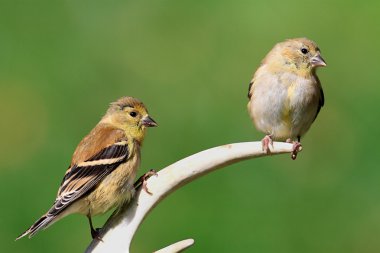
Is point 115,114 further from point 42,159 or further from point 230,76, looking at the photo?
point 230,76

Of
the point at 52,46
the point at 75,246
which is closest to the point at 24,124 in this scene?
the point at 52,46

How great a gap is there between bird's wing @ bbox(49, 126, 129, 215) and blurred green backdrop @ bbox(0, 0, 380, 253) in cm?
91

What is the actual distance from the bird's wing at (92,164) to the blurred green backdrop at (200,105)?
91 centimetres

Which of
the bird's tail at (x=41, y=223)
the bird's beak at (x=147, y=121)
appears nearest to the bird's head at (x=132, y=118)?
the bird's beak at (x=147, y=121)

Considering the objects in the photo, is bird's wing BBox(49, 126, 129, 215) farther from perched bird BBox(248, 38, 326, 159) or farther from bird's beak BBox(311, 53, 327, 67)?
bird's beak BBox(311, 53, 327, 67)

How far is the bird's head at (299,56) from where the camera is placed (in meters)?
2.58

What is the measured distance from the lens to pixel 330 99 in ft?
12.4

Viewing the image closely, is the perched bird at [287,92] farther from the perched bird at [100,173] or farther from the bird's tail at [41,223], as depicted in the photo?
the bird's tail at [41,223]

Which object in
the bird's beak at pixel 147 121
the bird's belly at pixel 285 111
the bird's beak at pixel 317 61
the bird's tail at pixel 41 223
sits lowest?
the bird's tail at pixel 41 223

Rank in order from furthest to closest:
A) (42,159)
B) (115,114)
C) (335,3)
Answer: (335,3) → (42,159) → (115,114)

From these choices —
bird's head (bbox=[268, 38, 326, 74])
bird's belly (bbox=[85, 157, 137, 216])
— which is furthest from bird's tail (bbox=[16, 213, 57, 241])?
bird's head (bbox=[268, 38, 326, 74])

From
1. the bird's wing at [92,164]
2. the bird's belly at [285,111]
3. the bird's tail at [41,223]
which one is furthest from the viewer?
the bird's belly at [285,111]

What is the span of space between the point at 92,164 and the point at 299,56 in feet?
2.65

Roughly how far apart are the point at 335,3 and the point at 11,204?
6.43 ft
